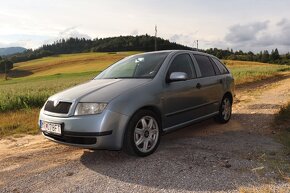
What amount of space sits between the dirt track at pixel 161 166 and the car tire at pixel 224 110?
33.3 inches

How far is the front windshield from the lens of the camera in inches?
223

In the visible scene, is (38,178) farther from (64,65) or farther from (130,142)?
(64,65)

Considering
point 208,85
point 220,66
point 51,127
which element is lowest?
point 51,127

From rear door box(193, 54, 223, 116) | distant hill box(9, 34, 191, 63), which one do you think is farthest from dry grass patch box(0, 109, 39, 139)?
distant hill box(9, 34, 191, 63)

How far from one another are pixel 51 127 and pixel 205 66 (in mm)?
3452

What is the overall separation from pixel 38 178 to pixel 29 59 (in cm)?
10839

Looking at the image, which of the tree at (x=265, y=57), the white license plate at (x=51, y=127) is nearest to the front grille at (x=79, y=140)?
the white license plate at (x=51, y=127)

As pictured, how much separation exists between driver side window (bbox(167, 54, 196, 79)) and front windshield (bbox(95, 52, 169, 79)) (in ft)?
0.70

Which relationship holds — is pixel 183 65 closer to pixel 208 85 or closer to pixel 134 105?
pixel 208 85

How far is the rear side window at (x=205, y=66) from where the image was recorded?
666 cm

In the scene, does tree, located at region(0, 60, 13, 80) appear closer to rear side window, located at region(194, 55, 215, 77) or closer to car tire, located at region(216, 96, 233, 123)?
car tire, located at region(216, 96, 233, 123)

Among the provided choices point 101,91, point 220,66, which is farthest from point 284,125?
point 101,91

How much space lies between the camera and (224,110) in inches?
294

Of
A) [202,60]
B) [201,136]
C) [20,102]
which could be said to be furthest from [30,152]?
[20,102]
